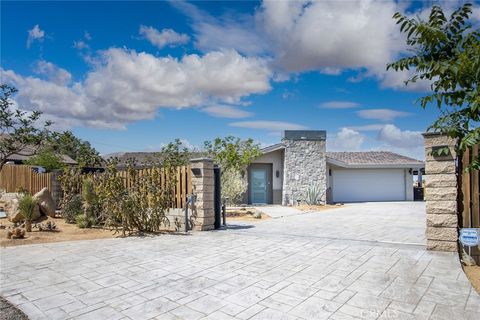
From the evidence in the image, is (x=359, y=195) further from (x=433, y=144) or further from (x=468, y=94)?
(x=468, y=94)

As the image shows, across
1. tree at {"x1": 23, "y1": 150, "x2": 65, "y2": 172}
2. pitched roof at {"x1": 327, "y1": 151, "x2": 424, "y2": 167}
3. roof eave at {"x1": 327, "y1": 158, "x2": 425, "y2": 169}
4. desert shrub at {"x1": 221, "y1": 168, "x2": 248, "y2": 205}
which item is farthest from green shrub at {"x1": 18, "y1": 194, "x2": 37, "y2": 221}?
roof eave at {"x1": 327, "y1": 158, "x2": 425, "y2": 169}

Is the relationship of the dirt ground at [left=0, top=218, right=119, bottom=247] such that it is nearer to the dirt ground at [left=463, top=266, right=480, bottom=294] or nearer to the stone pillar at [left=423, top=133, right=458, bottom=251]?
the stone pillar at [left=423, top=133, right=458, bottom=251]

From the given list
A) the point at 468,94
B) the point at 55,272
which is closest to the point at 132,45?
the point at 55,272

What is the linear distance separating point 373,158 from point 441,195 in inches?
746

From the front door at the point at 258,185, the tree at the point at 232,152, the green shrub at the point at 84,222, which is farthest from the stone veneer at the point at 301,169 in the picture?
the green shrub at the point at 84,222

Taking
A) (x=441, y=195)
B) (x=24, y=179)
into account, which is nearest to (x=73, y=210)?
(x=24, y=179)

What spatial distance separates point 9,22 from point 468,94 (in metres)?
11.7

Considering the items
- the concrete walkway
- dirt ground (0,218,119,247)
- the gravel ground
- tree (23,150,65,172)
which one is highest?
tree (23,150,65,172)

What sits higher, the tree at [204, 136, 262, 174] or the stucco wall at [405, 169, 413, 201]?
the tree at [204, 136, 262, 174]

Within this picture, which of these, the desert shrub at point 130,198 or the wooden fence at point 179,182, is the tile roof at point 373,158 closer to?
the wooden fence at point 179,182

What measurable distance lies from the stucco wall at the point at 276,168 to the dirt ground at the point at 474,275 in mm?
14834

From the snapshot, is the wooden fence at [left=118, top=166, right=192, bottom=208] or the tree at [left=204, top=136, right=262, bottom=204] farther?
the tree at [left=204, top=136, right=262, bottom=204]

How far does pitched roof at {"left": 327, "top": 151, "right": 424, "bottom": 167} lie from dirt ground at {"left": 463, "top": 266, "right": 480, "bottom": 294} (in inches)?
631

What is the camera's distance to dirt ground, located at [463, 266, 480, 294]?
426 cm
